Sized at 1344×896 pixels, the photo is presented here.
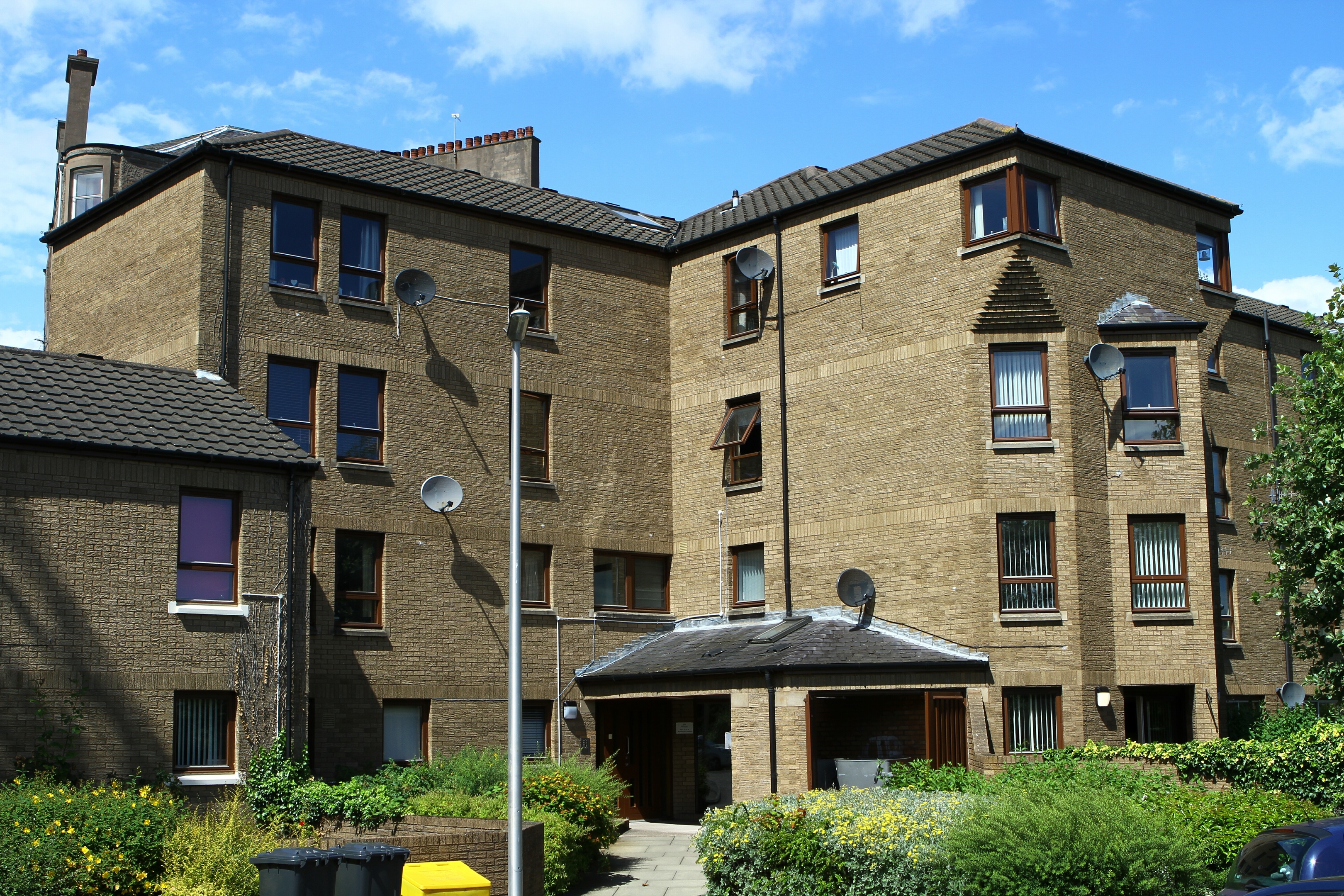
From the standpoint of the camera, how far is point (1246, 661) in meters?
27.3

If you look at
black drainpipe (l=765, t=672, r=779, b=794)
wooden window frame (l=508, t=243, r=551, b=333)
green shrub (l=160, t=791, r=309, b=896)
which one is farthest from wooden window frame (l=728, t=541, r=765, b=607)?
green shrub (l=160, t=791, r=309, b=896)

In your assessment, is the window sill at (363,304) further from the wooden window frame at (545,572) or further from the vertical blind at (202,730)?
the vertical blind at (202,730)

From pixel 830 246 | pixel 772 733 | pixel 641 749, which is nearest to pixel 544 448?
pixel 641 749

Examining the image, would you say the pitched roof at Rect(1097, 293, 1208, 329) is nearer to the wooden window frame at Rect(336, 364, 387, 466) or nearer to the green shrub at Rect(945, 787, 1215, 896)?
the green shrub at Rect(945, 787, 1215, 896)

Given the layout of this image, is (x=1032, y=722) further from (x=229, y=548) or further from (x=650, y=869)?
(x=229, y=548)

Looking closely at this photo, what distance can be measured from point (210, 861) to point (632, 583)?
44.3 ft

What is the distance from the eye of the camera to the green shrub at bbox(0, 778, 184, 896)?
46.2 feet

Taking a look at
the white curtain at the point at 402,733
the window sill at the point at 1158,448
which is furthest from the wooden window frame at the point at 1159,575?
the white curtain at the point at 402,733

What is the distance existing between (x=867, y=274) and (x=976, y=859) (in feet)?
45.6

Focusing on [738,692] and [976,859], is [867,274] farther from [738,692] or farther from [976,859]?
[976,859]

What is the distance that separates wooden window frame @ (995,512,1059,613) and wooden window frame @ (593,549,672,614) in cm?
747

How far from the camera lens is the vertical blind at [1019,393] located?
24.4 m

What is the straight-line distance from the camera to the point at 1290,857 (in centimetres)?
1200

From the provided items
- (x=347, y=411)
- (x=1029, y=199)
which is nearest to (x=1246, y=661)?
(x=1029, y=199)
